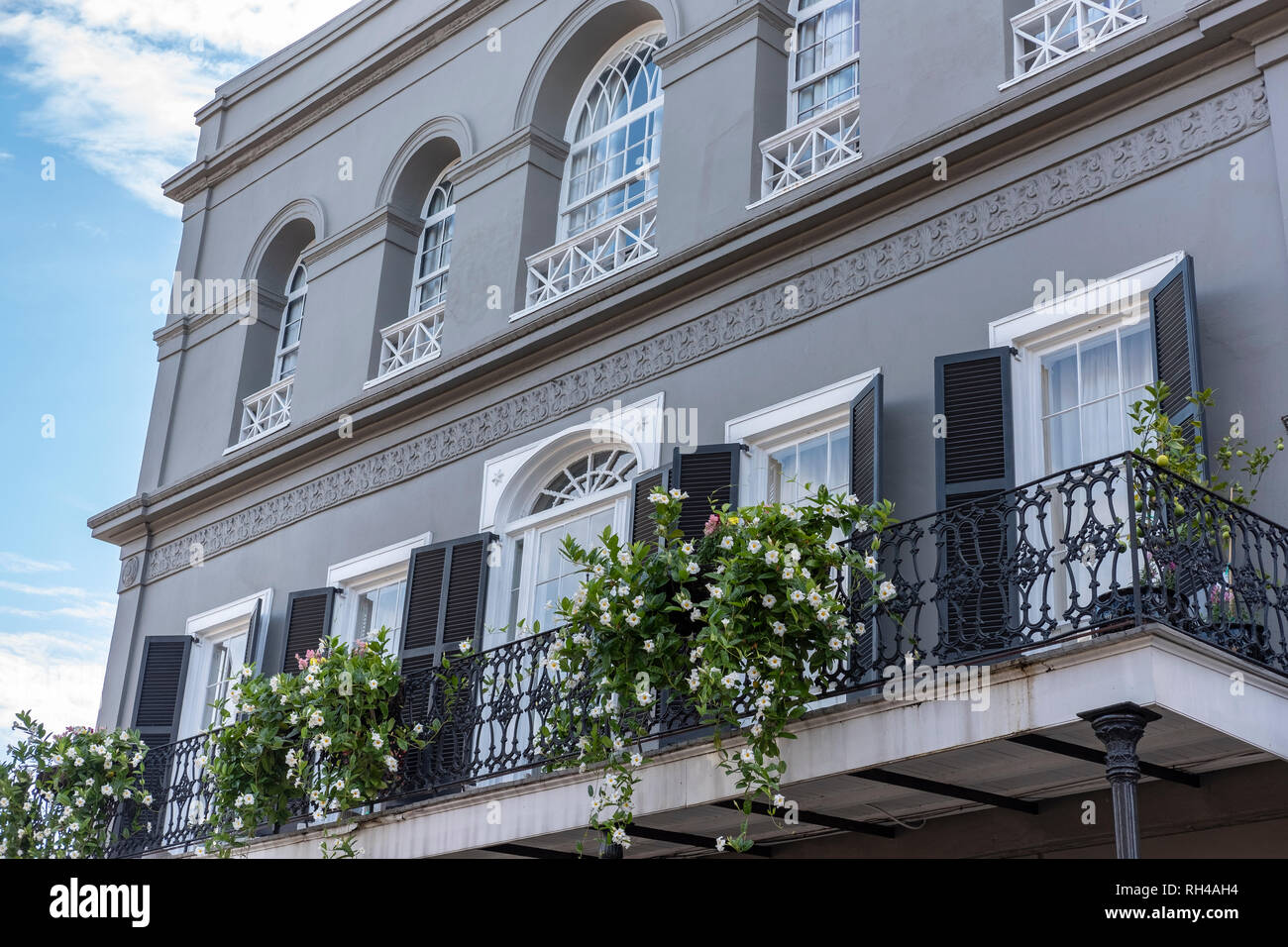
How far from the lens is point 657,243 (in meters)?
12.2

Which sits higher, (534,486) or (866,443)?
(534,486)

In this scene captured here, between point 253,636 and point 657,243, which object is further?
point 253,636

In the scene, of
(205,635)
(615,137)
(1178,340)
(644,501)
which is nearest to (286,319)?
(205,635)

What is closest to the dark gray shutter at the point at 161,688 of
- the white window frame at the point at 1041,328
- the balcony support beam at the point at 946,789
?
the balcony support beam at the point at 946,789

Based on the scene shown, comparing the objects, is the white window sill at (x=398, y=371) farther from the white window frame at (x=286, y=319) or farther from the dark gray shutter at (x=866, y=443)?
the dark gray shutter at (x=866, y=443)

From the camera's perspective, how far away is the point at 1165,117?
373 inches

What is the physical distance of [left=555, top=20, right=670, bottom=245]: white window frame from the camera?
13.1 meters

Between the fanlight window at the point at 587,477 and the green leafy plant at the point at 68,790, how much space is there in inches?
147

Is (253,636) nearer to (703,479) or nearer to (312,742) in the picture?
(312,742)

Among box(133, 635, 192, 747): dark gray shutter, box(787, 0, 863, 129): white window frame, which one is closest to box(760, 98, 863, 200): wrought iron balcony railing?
box(787, 0, 863, 129): white window frame

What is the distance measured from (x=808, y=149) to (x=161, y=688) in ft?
24.4

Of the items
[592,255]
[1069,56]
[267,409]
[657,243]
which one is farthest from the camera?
[267,409]
